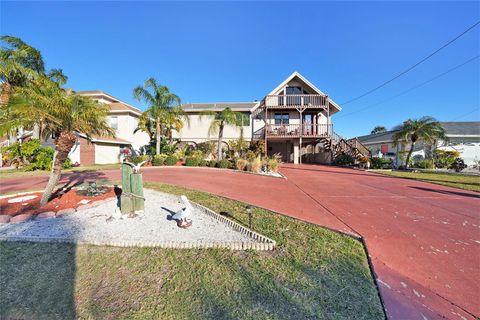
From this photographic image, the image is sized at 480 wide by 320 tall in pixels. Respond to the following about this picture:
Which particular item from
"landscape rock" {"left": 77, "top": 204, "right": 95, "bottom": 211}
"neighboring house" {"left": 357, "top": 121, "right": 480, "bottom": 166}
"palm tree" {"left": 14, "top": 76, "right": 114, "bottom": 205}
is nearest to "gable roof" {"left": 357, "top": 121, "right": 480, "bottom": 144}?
"neighboring house" {"left": 357, "top": 121, "right": 480, "bottom": 166}

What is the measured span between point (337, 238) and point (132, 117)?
989 inches

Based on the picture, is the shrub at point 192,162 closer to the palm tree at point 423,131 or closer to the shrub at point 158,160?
the shrub at point 158,160

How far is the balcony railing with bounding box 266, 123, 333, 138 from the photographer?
20328 millimetres

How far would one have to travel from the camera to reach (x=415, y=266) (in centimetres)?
332

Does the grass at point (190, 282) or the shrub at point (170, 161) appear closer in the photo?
the grass at point (190, 282)

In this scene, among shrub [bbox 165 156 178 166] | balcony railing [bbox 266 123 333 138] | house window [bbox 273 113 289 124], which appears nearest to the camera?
shrub [bbox 165 156 178 166]

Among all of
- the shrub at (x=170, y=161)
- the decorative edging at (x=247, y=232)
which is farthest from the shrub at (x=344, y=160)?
the decorative edging at (x=247, y=232)

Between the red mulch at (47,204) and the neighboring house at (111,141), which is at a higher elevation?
the neighboring house at (111,141)

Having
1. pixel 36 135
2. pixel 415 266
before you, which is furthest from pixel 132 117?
pixel 415 266

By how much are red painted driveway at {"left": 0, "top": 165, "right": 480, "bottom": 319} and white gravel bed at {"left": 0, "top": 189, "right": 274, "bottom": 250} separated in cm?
207

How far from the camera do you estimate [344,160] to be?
19656 mm

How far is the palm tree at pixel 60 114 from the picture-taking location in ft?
17.8

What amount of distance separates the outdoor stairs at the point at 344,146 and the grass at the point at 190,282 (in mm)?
18357

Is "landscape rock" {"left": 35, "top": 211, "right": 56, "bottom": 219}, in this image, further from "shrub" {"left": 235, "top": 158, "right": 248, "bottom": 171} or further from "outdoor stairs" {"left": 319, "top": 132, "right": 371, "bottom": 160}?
"outdoor stairs" {"left": 319, "top": 132, "right": 371, "bottom": 160}
